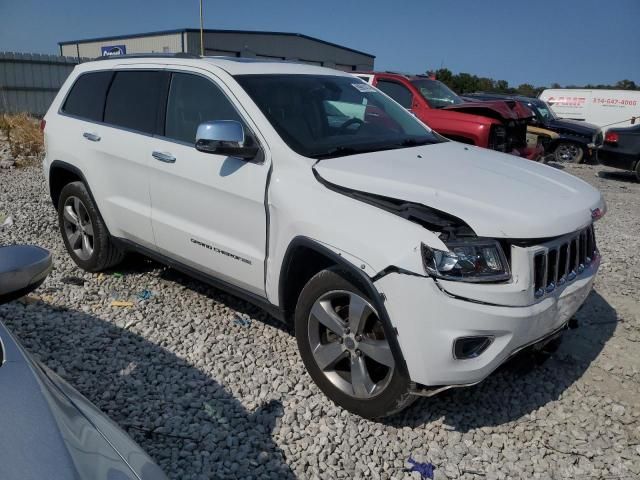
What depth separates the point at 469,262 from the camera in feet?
8.39

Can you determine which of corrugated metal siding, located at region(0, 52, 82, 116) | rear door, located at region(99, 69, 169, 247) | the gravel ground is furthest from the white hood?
corrugated metal siding, located at region(0, 52, 82, 116)

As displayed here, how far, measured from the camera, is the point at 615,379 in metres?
3.58

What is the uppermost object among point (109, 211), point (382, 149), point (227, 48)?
point (227, 48)

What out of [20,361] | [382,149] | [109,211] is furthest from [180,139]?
[20,361]

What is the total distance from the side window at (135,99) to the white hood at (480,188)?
166cm

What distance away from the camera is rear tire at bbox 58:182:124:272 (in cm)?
466

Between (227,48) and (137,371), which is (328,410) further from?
(227,48)

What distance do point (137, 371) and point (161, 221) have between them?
1.07 m

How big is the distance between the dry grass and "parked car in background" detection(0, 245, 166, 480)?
33.2ft

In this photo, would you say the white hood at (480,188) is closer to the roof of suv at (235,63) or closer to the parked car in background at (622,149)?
the roof of suv at (235,63)

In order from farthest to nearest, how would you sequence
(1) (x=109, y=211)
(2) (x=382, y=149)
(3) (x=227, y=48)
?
(3) (x=227, y=48)
(1) (x=109, y=211)
(2) (x=382, y=149)

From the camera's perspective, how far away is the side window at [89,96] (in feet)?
15.1

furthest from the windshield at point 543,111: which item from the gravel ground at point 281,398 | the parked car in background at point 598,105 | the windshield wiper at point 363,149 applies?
the windshield wiper at point 363,149

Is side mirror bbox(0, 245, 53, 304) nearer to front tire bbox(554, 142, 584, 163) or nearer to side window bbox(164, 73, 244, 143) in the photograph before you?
side window bbox(164, 73, 244, 143)
